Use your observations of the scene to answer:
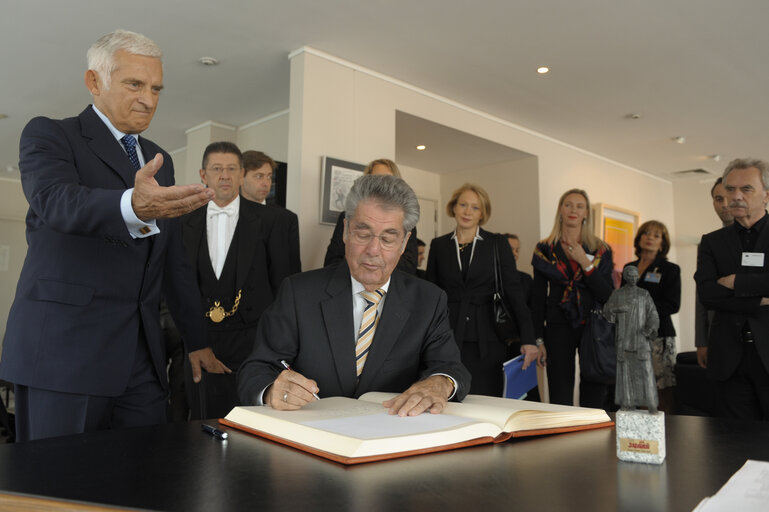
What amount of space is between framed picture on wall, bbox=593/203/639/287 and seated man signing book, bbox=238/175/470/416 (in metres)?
6.73

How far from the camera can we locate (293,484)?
85 centimetres

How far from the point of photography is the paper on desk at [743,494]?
2.53 ft

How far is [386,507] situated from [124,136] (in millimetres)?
1391

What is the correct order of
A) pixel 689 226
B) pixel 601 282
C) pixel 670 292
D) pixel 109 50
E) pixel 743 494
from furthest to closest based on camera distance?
1. pixel 689 226
2. pixel 670 292
3. pixel 601 282
4. pixel 109 50
5. pixel 743 494

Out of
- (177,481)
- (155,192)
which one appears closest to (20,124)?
(155,192)

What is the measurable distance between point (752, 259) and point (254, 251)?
2.55 meters

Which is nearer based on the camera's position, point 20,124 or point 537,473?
point 537,473

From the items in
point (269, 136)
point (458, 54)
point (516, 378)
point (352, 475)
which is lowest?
point (516, 378)

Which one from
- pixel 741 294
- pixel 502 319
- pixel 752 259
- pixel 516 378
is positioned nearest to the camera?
pixel 741 294

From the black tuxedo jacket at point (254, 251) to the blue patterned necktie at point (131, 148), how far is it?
144 cm

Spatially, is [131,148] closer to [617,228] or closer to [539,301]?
[539,301]

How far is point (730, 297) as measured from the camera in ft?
9.67

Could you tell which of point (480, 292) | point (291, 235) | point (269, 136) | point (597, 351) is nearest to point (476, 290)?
point (480, 292)

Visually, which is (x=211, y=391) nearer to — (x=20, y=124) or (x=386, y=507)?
(x=386, y=507)
